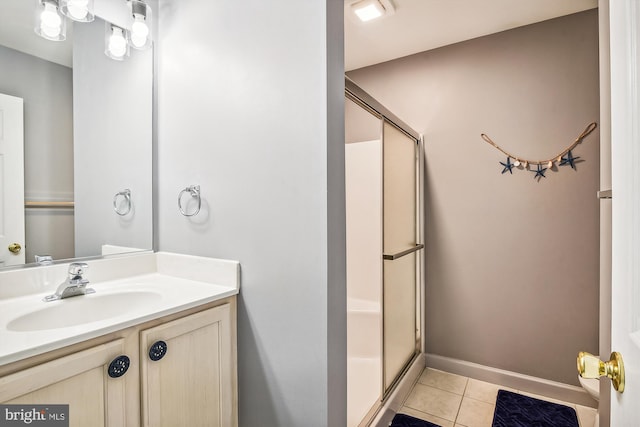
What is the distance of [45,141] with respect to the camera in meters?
1.24

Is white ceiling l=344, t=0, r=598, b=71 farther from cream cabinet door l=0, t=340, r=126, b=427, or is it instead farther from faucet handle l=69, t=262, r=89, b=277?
cream cabinet door l=0, t=340, r=126, b=427

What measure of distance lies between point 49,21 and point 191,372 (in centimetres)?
145

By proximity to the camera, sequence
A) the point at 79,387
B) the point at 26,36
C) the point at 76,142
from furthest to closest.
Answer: the point at 76,142 < the point at 26,36 < the point at 79,387

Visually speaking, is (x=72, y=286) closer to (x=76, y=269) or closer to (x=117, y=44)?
(x=76, y=269)

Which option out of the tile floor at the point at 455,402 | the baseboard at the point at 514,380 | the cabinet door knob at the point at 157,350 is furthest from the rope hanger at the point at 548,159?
the cabinet door knob at the point at 157,350

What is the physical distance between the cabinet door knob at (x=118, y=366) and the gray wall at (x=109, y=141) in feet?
2.22

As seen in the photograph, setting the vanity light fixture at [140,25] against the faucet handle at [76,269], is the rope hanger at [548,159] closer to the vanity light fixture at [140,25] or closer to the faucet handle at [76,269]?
the vanity light fixture at [140,25]

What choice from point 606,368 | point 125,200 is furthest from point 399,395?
point 125,200

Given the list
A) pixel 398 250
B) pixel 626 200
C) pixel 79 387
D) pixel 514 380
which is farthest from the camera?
pixel 514 380

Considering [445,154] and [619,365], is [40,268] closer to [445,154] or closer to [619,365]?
[619,365]

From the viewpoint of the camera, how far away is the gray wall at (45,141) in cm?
118

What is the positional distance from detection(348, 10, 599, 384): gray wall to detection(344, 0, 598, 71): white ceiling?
0.09 meters

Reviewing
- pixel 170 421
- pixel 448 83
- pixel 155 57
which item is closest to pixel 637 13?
pixel 170 421

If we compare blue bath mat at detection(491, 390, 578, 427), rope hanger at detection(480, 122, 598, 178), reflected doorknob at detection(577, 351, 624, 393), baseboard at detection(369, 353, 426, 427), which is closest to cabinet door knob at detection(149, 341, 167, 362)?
reflected doorknob at detection(577, 351, 624, 393)
